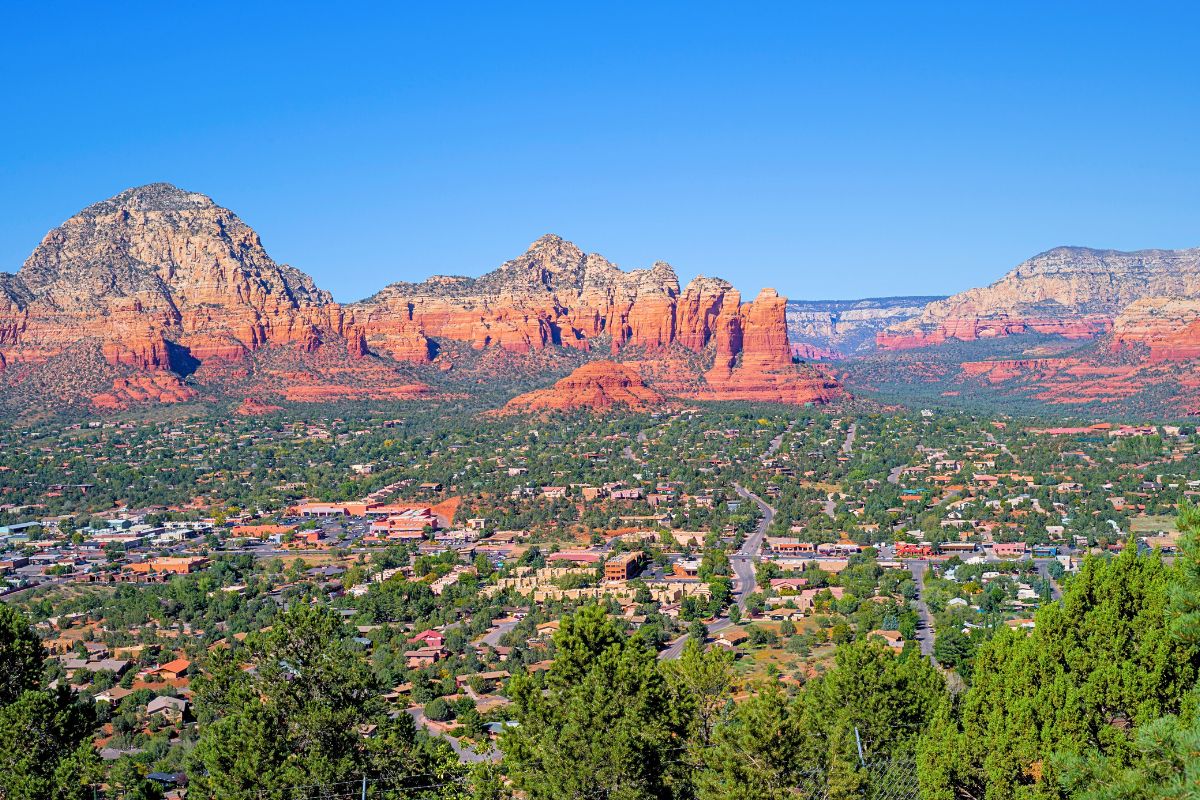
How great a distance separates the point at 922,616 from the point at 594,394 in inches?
3884

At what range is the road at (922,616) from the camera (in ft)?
180

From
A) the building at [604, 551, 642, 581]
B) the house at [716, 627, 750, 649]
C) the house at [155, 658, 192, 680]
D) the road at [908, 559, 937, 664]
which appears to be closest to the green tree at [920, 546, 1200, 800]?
the road at [908, 559, 937, 664]

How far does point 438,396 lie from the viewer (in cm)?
18362

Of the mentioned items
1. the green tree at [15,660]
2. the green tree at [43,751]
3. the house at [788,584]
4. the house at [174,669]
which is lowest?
the house at [788,584]

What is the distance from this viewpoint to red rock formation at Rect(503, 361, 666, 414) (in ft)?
520

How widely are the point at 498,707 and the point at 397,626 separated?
700 inches

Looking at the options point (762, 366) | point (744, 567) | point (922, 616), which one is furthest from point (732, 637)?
point (762, 366)

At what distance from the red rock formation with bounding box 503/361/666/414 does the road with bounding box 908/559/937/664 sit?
82658 mm

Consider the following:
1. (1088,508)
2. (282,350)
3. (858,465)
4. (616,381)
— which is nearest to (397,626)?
(1088,508)

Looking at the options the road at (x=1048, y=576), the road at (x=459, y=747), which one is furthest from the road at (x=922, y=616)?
the road at (x=459, y=747)

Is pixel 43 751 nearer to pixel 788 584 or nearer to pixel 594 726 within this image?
pixel 594 726

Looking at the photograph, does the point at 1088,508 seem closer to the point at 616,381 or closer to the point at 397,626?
the point at 397,626

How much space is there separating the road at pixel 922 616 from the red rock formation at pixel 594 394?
271 ft

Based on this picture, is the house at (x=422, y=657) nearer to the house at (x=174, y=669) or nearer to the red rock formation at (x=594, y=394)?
the house at (x=174, y=669)
